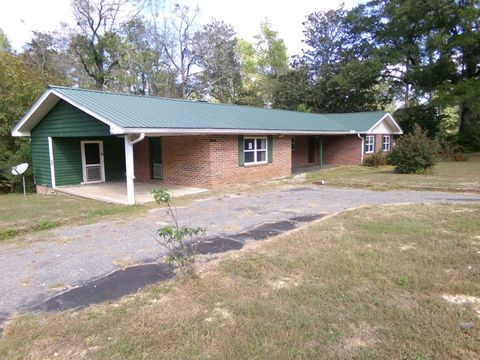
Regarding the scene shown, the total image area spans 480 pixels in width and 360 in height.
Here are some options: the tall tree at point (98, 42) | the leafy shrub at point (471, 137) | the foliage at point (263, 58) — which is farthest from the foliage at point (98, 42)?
the leafy shrub at point (471, 137)

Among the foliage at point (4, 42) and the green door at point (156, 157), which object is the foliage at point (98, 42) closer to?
the foliage at point (4, 42)

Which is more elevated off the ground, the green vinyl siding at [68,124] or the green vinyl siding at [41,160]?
the green vinyl siding at [68,124]

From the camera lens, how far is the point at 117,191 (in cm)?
1208

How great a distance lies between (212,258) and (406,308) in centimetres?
261

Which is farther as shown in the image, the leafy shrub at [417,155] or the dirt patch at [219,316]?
the leafy shrub at [417,155]

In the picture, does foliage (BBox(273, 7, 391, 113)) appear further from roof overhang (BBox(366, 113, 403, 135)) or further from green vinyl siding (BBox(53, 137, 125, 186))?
green vinyl siding (BBox(53, 137, 125, 186))

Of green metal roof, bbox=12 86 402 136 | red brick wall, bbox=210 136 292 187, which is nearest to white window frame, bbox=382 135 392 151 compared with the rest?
green metal roof, bbox=12 86 402 136

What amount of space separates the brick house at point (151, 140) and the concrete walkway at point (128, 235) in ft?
7.86

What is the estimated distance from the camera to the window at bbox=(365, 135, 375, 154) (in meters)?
22.6

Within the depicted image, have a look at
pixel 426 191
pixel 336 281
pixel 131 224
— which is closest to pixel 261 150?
pixel 426 191

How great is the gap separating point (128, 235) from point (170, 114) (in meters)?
6.50

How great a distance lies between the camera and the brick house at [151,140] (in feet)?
35.1

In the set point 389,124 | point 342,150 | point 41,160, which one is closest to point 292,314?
point 41,160

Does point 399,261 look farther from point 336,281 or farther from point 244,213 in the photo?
point 244,213
